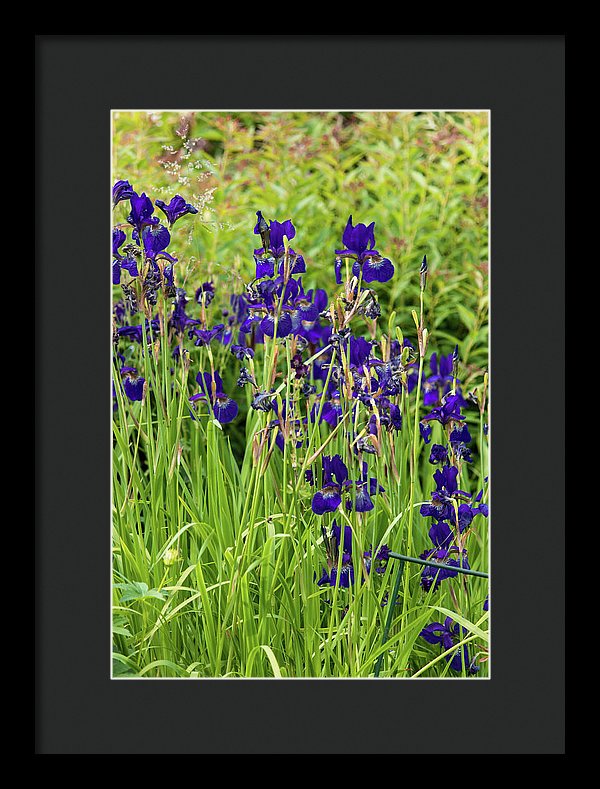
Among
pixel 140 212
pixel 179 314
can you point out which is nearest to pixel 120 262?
pixel 140 212

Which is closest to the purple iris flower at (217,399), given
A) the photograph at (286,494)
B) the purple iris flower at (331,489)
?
the photograph at (286,494)

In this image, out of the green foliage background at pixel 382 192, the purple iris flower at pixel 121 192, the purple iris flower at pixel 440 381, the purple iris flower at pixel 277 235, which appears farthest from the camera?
the green foliage background at pixel 382 192

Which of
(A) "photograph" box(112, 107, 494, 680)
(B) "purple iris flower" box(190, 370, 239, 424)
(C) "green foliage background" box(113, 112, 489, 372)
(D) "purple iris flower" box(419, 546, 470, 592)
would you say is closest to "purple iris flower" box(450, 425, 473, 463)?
(A) "photograph" box(112, 107, 494, 680)
